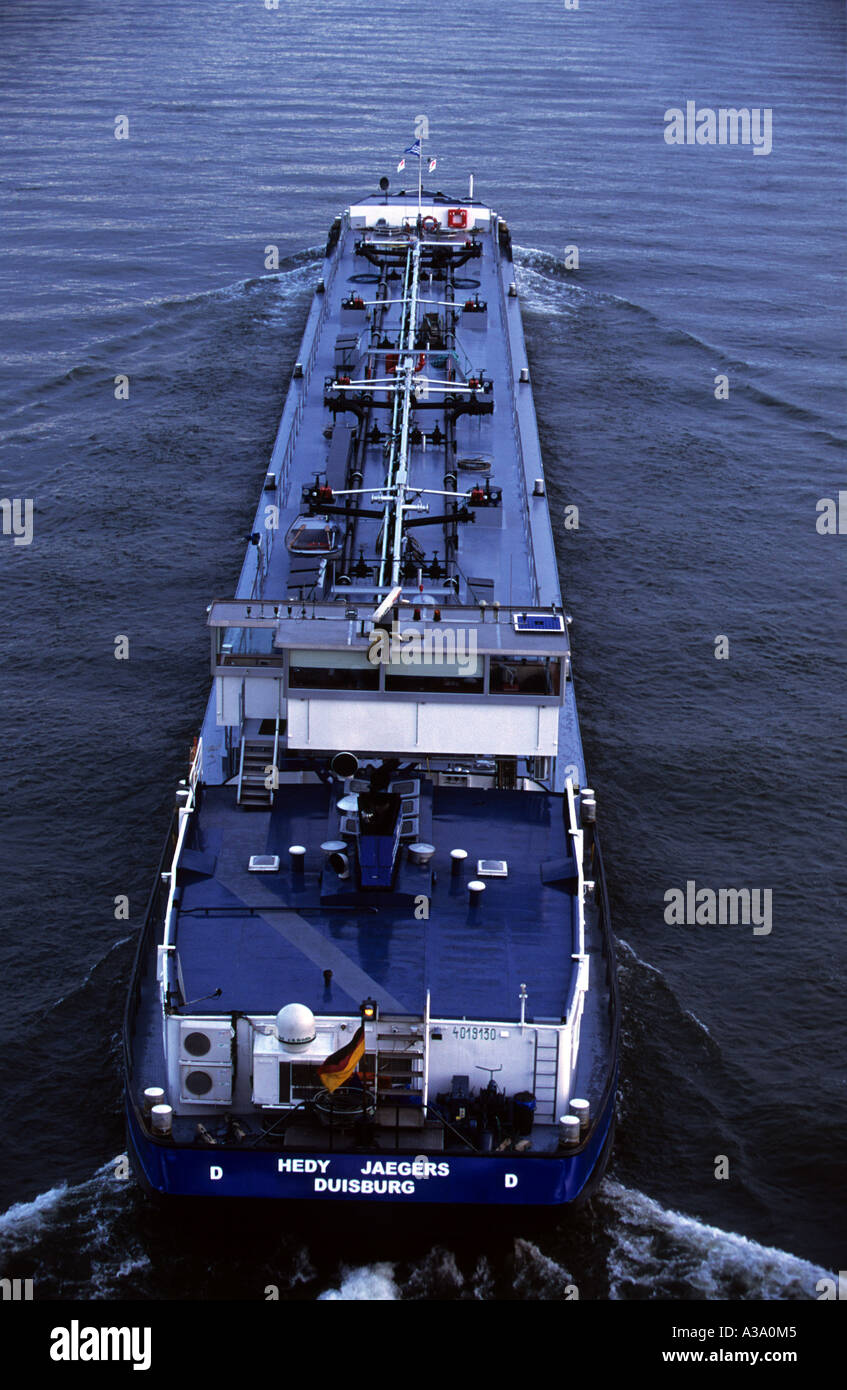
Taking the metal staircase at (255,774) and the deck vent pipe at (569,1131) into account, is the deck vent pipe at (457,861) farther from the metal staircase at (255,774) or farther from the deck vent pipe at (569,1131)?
the deck vent pipe at (569,1131)

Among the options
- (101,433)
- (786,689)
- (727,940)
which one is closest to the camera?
(727,940)

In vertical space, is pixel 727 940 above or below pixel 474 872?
below

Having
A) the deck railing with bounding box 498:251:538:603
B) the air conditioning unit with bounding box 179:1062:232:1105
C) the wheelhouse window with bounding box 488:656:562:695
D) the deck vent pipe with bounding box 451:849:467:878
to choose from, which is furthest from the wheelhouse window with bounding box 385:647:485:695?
the air conditioning unit with bounding box 179:1062:232:1105

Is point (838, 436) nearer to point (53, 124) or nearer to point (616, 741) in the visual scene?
point (616, 741)

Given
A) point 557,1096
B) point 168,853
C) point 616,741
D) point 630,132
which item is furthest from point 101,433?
point 630,132

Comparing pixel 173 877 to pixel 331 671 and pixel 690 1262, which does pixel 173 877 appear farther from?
pixel 690 1262
